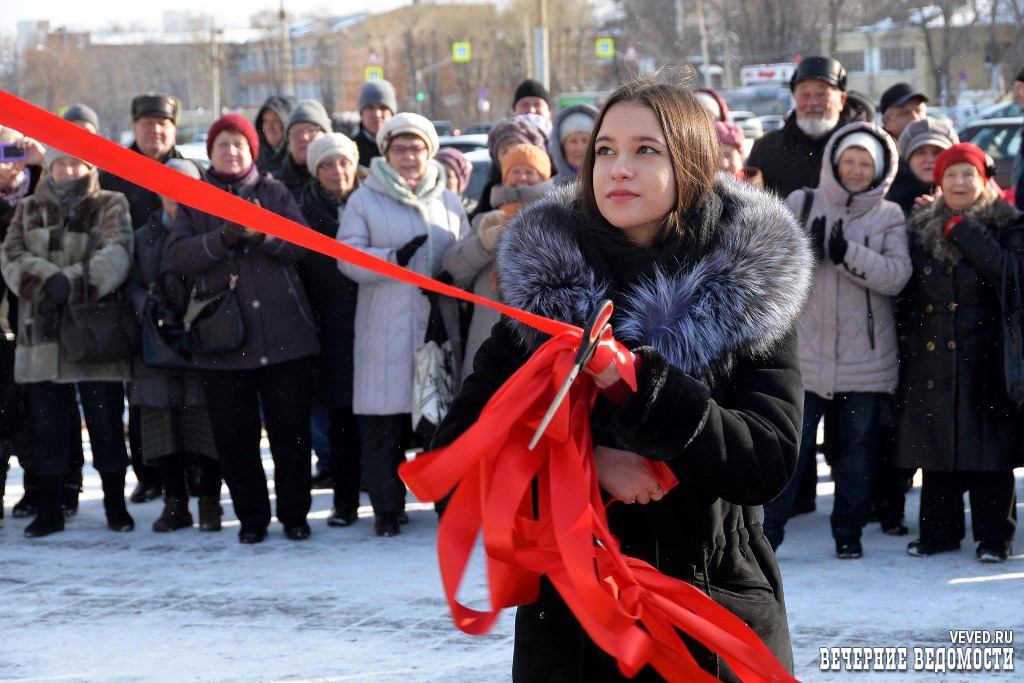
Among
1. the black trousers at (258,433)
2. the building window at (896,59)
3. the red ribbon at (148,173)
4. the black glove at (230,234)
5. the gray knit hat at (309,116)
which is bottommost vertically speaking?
the black trousers at (258,433)

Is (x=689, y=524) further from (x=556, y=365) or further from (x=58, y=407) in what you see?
(x=58, y=407)

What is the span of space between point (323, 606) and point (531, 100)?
15.6 ft

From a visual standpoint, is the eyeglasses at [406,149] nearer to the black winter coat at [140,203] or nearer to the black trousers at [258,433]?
the black trousers at [258,433]

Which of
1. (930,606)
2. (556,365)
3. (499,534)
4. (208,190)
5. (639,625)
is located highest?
(208,190)

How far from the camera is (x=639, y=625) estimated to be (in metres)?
2.46

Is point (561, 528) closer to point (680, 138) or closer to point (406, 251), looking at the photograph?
point (680, 138)

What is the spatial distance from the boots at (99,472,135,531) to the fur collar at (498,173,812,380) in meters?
4.84

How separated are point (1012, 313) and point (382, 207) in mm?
3044

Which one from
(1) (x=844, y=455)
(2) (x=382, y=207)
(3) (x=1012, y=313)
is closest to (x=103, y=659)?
(2) (x=382, y=207)

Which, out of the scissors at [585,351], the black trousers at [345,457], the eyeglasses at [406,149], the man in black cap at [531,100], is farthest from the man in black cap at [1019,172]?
the scissors at [585,351]

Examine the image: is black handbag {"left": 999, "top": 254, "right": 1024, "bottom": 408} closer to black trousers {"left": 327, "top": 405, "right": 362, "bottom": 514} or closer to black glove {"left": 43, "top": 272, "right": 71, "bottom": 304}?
black trousers {"left": 327, "top": 405, "right": 362, "bottom": 514}

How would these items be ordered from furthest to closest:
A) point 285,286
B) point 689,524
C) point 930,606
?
1. point 285,286
2. point 930,606
3. point 689,524

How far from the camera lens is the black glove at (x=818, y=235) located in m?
5.92

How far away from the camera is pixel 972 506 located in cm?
587
